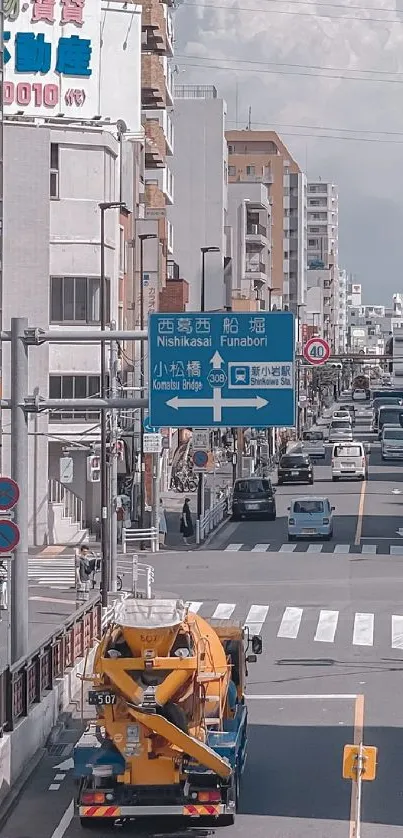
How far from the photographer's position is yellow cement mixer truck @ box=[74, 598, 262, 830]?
15.4 meters

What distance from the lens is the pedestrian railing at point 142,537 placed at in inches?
1977

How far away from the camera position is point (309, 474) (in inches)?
3039

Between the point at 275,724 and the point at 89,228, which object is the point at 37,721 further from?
the point at 89,228

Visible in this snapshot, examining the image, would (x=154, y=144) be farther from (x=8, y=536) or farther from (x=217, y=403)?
(x=8, y=536)

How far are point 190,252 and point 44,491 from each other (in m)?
58.3

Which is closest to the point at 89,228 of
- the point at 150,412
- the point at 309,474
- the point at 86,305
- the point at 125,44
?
the point at 86,305

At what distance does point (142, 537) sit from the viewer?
1999 inches

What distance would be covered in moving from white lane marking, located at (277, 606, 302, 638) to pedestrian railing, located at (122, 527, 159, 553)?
14410mm

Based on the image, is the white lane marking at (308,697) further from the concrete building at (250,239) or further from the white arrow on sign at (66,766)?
the concrete building at (250,239)

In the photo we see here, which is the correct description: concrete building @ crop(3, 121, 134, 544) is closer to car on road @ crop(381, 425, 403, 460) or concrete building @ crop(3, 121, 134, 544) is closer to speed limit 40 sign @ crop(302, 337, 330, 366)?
speed limit 40 sign @ crop(302, 337, 330, 366)

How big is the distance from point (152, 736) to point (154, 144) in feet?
195

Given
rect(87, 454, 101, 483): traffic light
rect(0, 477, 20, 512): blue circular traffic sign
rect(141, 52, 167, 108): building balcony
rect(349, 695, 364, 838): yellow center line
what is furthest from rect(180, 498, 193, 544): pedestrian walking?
rect(0, 477, 20, 512): blue circular traffic sign

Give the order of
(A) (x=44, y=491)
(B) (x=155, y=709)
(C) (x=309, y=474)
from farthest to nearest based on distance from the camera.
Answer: (C) (x=309, y=474) → (A) (x=44, y=491) → (B) (x=155, y=709)

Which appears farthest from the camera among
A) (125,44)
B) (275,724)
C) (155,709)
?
(125,44)
